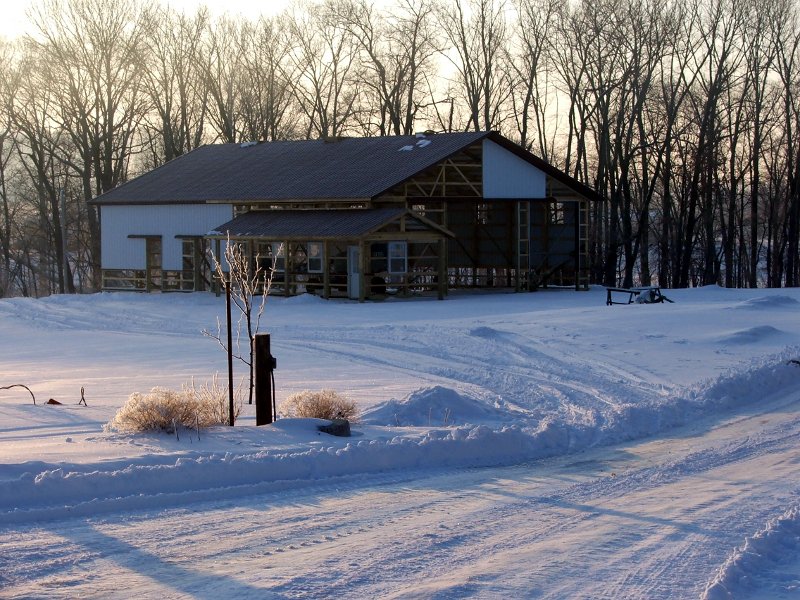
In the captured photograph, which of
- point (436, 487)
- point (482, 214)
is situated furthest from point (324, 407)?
point (482, 214)

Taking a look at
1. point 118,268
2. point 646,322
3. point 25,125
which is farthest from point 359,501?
point 25,125

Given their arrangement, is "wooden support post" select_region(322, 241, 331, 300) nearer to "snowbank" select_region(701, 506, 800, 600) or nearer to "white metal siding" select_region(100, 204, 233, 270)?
"white metal siding" select_region(100, 204, 233, 270)

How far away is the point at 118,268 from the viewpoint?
→ 4253cm

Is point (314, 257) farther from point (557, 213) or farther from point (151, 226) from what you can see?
point (557, 213)

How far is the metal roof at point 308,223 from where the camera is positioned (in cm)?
3341

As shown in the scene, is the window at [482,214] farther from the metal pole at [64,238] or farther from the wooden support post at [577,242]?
the metal pole at [64,238]

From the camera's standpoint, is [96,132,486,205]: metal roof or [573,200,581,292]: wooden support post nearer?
[96,132,486,205]: metal roof

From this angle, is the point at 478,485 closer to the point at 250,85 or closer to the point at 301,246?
the point at 301,246

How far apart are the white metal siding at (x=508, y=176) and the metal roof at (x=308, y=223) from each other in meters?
4.75

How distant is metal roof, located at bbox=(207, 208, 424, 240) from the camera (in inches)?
1315

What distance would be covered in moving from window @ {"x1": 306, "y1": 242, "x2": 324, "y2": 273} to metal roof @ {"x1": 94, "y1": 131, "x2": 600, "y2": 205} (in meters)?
1.72

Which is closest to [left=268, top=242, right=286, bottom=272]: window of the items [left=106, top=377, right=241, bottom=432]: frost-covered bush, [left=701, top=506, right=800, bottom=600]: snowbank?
[left=106, top=377, right=241, bottom=432]: frost-covered bush

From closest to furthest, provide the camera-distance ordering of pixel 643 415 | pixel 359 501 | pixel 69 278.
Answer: pixel 359 501 → pixel 643 415 → pixel 69 278

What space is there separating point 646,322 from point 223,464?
1523 cm
